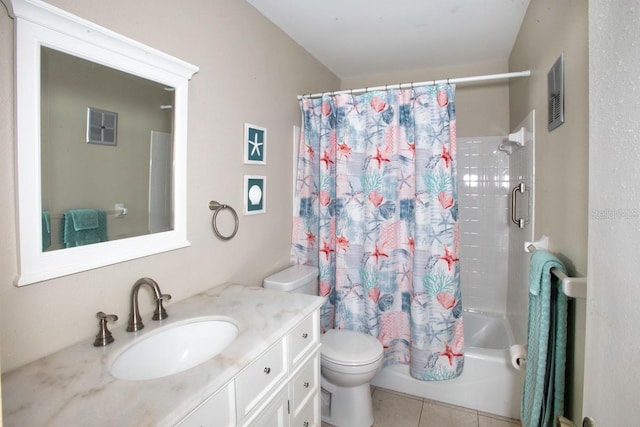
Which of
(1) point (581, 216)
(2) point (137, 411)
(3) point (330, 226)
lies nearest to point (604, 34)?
(1) point (581, 216)

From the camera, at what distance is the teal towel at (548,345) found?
1.16 m

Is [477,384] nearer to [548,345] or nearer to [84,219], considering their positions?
[548,345]

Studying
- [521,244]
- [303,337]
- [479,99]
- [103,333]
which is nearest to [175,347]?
[103,333]

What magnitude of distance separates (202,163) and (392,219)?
1.21 m

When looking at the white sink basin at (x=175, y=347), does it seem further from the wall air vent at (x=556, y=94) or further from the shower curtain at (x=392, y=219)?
the wall air vent at (x=556, y=94)

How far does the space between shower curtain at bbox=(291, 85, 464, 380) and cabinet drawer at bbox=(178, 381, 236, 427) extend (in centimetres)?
134

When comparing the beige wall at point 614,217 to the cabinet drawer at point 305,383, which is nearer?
the beige wall at point 614,217

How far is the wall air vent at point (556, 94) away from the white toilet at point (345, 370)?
1454 millimetres

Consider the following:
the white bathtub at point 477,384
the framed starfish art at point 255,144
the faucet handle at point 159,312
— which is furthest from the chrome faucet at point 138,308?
the white bathtub at point 477,384

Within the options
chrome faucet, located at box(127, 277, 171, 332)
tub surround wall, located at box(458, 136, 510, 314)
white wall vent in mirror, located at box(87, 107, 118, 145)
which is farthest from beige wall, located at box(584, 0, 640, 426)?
tub surround wall, located at box(458, 136, 510, 314)

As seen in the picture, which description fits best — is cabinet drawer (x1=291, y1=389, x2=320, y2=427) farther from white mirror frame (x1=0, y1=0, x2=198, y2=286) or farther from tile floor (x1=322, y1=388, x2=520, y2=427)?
white mirror frame (x1=0, y1=0, x2=198, y2=286)

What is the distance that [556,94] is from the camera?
139cm

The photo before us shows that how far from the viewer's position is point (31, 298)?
103 cm

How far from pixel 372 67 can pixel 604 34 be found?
2594 millimetres
